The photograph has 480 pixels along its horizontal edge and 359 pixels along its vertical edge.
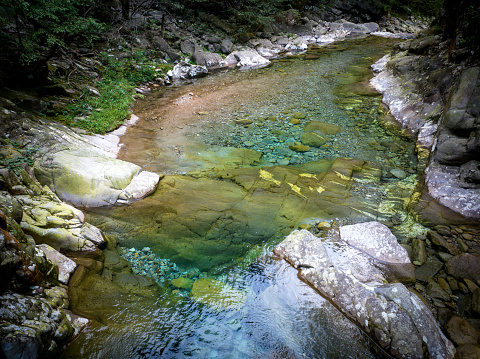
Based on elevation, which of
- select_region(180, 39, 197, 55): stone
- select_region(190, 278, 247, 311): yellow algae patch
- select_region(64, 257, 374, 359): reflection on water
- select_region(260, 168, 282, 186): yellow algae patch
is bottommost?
select_region(190, 278, 247, 311): yellow algae patch

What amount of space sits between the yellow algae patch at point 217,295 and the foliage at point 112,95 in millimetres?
5694

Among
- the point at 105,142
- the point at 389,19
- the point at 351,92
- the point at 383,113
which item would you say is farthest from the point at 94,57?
the point at 389,19

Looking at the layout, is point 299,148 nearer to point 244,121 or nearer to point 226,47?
point 244,121

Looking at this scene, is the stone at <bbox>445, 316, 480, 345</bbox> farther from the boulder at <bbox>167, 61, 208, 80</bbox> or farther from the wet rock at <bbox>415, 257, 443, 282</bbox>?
the boulder at <bbox>167, 61, 208, 80</bbox>

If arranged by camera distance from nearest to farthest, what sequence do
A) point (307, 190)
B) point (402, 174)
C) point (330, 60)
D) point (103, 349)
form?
point (103, 349), point (307, 190), point (402, 174), point (330, 60)

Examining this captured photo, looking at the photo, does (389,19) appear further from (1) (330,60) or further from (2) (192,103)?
(2) (192,103)

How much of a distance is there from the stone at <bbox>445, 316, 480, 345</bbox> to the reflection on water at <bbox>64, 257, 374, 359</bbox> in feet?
3.26

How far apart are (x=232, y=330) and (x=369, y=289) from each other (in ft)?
5.80

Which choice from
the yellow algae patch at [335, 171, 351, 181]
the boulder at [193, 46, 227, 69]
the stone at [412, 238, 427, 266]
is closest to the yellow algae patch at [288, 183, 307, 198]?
the yellow algae patch at [335, 171, 351, 181]

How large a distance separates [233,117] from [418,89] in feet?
20.4

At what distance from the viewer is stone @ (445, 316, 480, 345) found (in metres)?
2.84

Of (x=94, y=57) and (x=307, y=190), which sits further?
(x=94, y=57)

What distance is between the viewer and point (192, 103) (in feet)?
33.8

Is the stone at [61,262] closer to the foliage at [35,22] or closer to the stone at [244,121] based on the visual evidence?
the foliage at [35,22]
